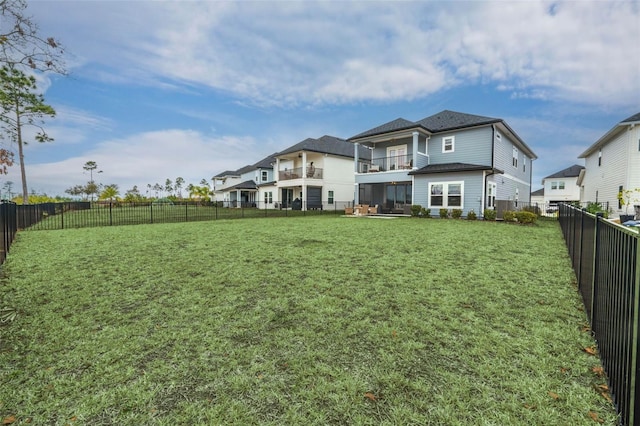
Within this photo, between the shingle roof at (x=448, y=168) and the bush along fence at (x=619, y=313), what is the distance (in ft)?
49.1

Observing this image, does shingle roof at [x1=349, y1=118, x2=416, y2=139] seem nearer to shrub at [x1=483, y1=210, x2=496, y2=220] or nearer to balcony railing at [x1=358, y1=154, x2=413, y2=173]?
balcony railing at [x1=358, y1=154, x2=413, y2=173]

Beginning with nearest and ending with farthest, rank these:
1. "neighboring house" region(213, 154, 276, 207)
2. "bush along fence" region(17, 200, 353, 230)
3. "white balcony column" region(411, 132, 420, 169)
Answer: "bush along fence" region(17, 200, 353, 230) < "white balcony column" region(411, 132, 420, 169) < "neighboring house" region(213, 154, 276, 207)

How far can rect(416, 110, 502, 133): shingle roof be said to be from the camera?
58.6ft

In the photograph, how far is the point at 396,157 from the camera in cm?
2098

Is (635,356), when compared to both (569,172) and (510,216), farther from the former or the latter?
(569,172)

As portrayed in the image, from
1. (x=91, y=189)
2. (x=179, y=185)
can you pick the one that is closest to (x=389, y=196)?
(x=91, y=189)

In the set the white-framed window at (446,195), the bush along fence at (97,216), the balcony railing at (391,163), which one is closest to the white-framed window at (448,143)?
the balcony railing at (391,163)

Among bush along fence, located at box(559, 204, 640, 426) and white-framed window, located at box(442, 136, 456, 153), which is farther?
white-framed window, located at box(442, 136, 456, 153)

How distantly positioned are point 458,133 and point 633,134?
857 cm

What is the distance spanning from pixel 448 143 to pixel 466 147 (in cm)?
137

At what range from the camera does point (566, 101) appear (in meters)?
30.8

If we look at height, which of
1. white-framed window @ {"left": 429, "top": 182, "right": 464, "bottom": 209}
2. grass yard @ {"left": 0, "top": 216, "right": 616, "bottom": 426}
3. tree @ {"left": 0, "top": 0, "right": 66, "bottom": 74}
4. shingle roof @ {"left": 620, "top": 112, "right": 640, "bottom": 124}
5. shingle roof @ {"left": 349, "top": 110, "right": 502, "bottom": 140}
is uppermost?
shingle roof @ {"left": 349, "top": 110, "right": 502, "bottom": 140}

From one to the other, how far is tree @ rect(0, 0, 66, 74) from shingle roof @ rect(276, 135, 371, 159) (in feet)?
73.1

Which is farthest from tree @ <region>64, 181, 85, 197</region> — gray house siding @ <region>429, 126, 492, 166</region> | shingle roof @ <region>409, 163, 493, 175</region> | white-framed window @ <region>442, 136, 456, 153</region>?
white-framed window @ <region>442, 136, 456, 153</region>
